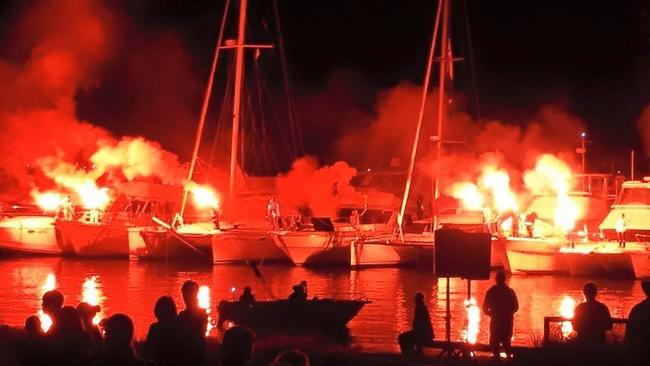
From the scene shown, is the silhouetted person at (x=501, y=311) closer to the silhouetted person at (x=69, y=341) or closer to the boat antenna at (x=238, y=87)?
the silhouetted person at (x=69, y=341)

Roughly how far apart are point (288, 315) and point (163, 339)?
13447 millimetres

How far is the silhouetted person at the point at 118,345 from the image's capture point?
31.4ft

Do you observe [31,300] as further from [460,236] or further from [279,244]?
[460,236]

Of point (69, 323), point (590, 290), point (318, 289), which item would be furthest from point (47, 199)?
point (69, 323)

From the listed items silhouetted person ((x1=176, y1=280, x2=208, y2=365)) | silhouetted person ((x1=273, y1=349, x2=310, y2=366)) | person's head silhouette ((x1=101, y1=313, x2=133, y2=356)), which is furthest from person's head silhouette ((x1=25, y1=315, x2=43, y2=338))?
silhouetted person ((x1=273, y1=349, x2=310, y2=366))

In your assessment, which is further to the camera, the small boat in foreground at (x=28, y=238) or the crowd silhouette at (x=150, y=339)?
the small boat in foreground at (x=28, y=238)

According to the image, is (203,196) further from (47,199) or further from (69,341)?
(69,341)

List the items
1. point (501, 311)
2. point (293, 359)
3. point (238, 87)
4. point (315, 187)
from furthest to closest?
point (315, 187)
point (238, 87)
point (501, 311)
point (293, 359)

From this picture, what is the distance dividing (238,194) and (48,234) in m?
10.1

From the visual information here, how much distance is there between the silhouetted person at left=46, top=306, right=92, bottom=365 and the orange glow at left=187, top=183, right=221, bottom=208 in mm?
40657

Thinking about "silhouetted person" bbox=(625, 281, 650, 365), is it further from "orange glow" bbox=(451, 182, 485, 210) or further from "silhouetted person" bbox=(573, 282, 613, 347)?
"orange glow" bbox=(451, 182, 485, 210)

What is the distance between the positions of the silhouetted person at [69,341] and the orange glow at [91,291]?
24.7m

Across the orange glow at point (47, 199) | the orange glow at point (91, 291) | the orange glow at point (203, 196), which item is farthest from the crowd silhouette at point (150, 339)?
the orange glow at point (47, 199)

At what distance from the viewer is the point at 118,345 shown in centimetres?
968
